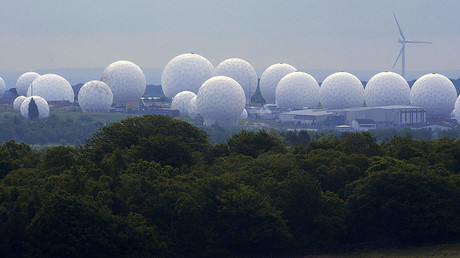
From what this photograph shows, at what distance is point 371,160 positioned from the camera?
186 feet

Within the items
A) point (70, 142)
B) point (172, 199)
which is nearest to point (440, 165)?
point (172, 199)

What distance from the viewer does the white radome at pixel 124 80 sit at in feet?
487

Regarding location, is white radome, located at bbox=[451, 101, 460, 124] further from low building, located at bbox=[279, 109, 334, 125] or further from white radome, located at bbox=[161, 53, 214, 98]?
white radome, located at bbox=[161, 53, 214, 98]

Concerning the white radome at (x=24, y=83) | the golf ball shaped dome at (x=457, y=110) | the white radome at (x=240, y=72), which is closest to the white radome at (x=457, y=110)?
the golf ball shaped dome at (x=457, y=110)

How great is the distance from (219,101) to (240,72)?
1334 inches

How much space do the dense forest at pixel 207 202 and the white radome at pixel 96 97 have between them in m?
79.5

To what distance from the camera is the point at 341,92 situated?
142000mm

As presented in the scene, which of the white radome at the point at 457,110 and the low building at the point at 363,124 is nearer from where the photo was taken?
the low building at the point at 363,124

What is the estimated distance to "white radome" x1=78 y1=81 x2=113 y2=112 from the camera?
138375mm

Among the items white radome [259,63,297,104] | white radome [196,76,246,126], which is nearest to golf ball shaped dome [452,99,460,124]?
white radome [259,63,297,104]

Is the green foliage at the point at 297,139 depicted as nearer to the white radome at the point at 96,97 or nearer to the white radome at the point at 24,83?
the white radome at the point at 96,97

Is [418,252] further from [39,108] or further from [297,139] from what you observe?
[39,108]

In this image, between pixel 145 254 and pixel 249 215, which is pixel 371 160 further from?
pixel 145 254

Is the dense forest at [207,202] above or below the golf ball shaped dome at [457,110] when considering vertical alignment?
above
